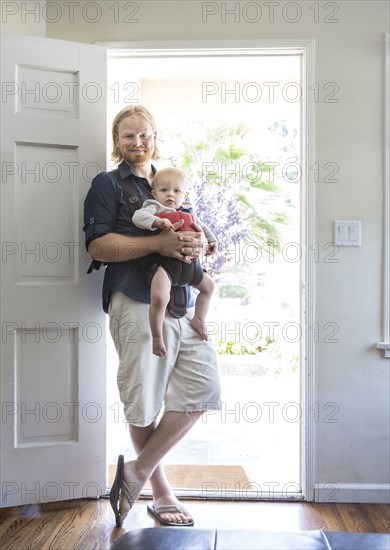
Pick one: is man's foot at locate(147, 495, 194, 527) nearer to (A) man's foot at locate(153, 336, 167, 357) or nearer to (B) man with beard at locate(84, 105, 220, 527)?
(B) man with beard at locate(84, 105, 220, 527)

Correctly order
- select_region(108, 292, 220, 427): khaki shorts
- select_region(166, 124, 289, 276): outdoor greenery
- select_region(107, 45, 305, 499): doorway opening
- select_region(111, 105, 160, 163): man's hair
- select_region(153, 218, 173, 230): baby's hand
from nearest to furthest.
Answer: select_region(153, 218, 173, 230): baby's hand, select_region(108, 292, 220, 427): khaki shorts, select_region(111, 105, 160, 163): man's hair, select_region(107, 45, 305, 499): doorway opening, select_region(166, 124, 289, 276): outdoor greenery

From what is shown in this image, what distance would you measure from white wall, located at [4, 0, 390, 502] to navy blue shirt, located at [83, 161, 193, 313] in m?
0.74

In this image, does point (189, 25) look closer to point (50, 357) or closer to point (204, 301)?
point (204, 301)

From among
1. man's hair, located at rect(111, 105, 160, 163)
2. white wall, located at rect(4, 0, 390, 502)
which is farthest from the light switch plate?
man's hair, located at rect(111, 105, 160, 163)

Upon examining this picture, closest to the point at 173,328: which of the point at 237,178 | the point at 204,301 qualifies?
the point at 204,301

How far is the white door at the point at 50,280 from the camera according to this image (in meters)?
2.45

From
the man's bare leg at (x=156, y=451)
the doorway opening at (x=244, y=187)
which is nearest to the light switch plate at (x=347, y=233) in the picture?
the man's bare leg at (x=156, y=451)

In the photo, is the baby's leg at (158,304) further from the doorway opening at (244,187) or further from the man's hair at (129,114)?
the doorway opening at (244,187)

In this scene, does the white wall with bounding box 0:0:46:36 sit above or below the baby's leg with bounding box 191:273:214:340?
above

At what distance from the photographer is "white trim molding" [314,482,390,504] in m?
2.58

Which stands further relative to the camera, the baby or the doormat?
the doormat

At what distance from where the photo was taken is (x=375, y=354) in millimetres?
2617

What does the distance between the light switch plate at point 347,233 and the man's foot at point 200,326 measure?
2.43 ft

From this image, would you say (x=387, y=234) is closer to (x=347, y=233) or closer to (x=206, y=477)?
(x=347, y=233)
